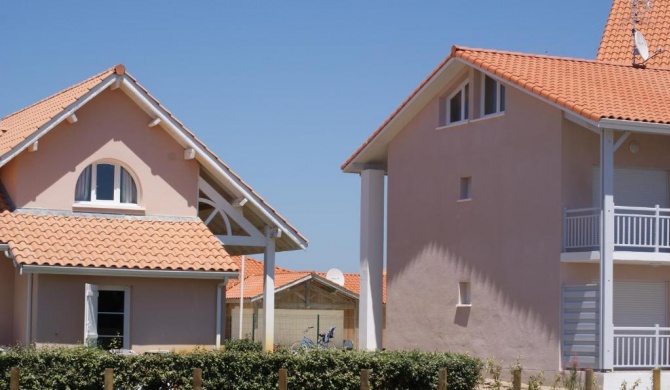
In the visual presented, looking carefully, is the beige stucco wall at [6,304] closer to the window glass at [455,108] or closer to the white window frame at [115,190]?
the white window frame at [115,190]

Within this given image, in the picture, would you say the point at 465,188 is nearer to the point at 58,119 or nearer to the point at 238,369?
the point at 238,369

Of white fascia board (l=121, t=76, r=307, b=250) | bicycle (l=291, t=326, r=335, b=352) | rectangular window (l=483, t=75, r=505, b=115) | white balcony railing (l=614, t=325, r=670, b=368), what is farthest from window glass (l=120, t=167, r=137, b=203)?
white balcony railing (l=614, t=325, r=670, b=368)

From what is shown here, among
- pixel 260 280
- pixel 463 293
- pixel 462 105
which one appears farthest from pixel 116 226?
pixel 260 280

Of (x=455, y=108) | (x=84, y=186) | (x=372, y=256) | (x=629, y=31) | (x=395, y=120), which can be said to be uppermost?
(x=629, y=31)

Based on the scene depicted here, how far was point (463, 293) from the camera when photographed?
112ft

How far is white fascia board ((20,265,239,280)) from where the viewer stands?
84.9 feet

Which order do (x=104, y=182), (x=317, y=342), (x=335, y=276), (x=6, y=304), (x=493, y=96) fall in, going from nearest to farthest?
(x=6, y=304), (x=104, y=182), (x=493, y=96), (x=317, y=342), (x=335, y=276)

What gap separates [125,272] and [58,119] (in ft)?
11.9

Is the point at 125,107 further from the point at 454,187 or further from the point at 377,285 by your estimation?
the point at 377,285

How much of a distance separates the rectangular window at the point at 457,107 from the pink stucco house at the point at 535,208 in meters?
0.04

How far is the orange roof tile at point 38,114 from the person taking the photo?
27.5 metres

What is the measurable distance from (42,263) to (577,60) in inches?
618

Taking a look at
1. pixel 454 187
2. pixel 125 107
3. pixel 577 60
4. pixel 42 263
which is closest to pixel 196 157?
pixel 125 107

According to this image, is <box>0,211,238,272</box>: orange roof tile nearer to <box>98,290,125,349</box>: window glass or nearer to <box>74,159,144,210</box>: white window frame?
<box>74,159,144,210</box>: white window frame
